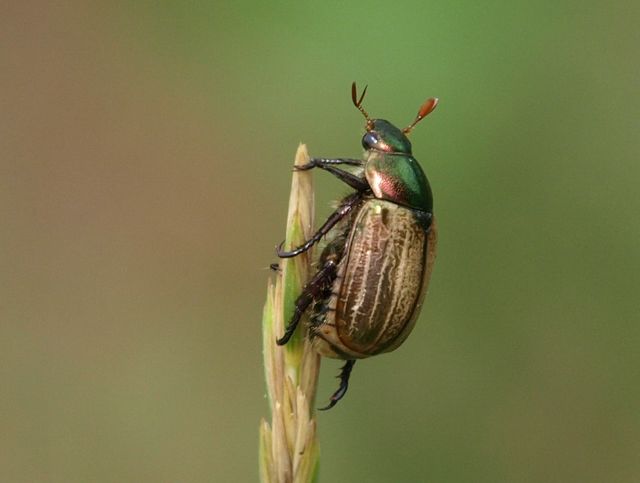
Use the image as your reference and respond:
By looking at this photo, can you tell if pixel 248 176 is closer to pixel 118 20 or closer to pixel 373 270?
pixel 118 20

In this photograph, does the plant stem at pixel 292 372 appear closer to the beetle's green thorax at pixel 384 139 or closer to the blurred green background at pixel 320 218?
the beetle's green thorax at pixel 384 139

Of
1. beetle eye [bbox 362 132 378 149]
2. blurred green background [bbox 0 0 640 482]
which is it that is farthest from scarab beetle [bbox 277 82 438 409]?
blurred green background [bbox 0 0 640 482]

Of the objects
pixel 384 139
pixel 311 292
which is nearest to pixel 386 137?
pixel 384 139

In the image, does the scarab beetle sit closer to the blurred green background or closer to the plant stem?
the plant stem

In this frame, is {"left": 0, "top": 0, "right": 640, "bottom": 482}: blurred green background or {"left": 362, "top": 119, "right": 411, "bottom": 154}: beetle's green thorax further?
{"left": 0, "top": 0, "right": 640, "bottom": 482}: blurred green background

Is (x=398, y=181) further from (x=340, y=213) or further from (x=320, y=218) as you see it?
(x=320, y=218)

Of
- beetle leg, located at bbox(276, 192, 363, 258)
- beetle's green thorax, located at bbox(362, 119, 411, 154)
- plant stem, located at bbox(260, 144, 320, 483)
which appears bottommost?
plant stem, located at bbox(260, 144, 320, 483)

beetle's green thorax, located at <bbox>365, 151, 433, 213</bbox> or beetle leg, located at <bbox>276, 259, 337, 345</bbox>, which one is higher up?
beetle's green thorax, located at <bbox>365, 151, 433, 213</bbox>

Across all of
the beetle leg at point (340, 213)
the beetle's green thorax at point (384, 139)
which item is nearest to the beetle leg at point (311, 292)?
the beetle leg at point (340, 213)
